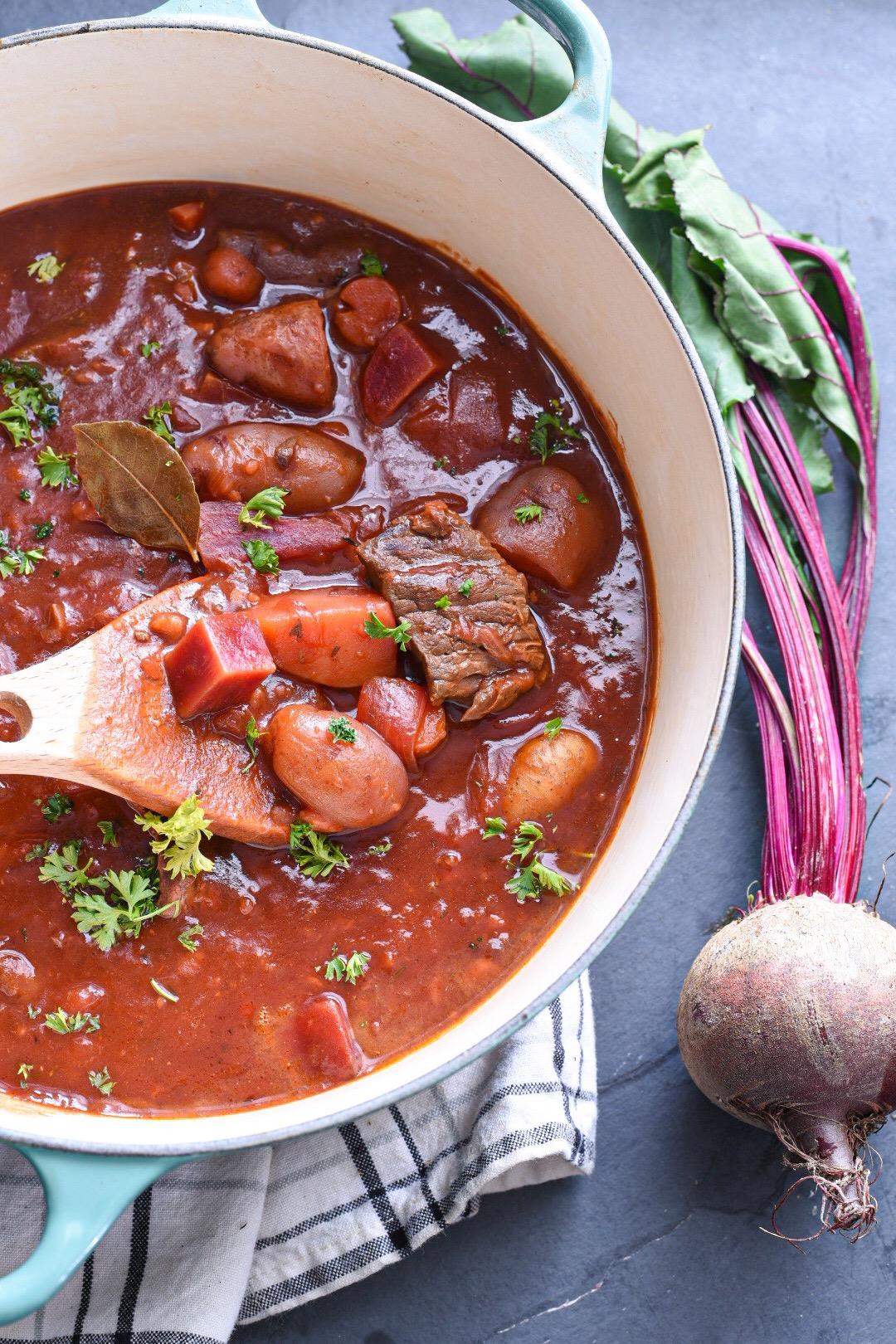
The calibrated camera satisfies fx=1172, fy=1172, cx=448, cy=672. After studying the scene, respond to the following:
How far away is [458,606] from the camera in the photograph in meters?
2.73

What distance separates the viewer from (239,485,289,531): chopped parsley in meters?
2.70

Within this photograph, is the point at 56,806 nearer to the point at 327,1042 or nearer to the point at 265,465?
the point at 327,1042

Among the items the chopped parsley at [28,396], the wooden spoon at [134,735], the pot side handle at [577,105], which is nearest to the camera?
the pot side handle at [577,105]

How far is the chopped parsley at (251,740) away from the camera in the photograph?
2664mm

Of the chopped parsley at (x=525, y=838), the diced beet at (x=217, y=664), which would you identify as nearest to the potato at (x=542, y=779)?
the chopped parsley at (x=525, y=838)

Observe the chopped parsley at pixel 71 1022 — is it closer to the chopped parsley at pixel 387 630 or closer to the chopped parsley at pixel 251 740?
the chopped parsley at pixel 251 740

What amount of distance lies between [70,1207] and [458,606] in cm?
147

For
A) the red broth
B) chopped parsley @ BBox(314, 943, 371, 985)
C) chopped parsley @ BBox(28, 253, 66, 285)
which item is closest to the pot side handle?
the red broth

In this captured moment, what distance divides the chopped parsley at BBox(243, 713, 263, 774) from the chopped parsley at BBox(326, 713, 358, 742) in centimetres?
21

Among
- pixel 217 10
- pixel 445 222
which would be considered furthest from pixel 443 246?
pixel 217 10

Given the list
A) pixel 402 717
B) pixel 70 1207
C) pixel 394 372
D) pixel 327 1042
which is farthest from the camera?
pixel 394 372

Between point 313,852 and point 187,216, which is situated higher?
point 187,216

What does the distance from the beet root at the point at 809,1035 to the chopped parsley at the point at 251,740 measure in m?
1.18

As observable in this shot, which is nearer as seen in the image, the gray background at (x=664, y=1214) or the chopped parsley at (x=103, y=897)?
the chopped parsley at (x=103, y=897)
